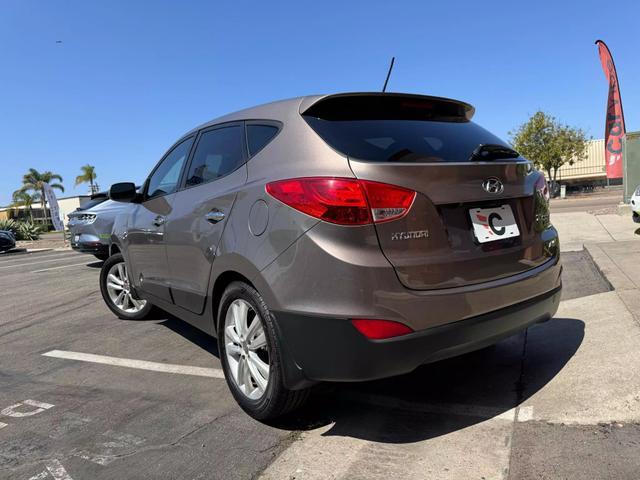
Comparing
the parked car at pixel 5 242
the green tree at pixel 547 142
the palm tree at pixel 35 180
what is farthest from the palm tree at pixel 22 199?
the green tree at pixel 547 142

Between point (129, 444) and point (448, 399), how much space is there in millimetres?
1842

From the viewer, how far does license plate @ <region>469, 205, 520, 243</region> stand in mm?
2580

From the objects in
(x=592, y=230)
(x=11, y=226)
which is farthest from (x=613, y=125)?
(x=11, y=226)

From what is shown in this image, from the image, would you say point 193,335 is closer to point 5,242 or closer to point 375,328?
point 375,328

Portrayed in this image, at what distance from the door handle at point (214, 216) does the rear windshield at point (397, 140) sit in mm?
794

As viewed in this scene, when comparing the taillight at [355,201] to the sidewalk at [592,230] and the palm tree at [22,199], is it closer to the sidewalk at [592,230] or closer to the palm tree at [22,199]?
the sidewalk at [592,230]

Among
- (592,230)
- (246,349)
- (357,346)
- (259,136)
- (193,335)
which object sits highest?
(259,136)

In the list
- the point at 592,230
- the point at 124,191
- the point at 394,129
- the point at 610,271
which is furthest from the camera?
the point at 592,230

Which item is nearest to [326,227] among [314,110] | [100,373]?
[314,110]

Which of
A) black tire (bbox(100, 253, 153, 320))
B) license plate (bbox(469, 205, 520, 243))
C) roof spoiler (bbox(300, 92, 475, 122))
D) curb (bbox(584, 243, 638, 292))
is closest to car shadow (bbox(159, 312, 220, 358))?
black tire (bbox(100, 253, 153, 320))

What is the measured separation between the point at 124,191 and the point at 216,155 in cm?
149

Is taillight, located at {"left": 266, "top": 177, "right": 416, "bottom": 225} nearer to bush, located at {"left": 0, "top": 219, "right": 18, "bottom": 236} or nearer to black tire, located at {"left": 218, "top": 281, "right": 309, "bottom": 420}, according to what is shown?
black tire, located at {"left": 218, "top": 281, "right": 309, "bottom": 420}

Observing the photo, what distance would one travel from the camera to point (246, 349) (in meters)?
2.94

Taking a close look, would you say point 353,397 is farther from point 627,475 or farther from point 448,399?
point 627,475
